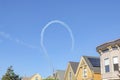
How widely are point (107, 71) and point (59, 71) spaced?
105 ft

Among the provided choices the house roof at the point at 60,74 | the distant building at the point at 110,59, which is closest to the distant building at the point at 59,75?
the house roof at the point at 60,74

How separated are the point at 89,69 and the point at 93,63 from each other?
2.06m

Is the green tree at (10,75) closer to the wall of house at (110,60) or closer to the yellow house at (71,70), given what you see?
the yellow house at (71,70)

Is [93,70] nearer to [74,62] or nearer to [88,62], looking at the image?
[88,62]

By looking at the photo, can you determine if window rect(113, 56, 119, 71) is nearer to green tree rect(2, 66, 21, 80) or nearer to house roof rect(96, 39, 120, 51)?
house roof rect(96, 39, 120, 51)

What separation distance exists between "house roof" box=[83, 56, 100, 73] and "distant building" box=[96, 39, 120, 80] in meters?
7.34

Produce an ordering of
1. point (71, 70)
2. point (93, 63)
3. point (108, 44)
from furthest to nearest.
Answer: point (71, 70), point (93, 63), point (108, 44)

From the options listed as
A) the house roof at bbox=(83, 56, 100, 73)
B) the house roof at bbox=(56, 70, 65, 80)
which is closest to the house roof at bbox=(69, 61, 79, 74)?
the house roof at bbox=(83, 56, 100, 73)

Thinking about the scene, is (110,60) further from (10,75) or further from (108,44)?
(10,75)

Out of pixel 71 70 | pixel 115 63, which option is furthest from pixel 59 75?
pixel 115 63

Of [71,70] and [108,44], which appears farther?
[71,70]

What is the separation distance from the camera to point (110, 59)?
43188 mm

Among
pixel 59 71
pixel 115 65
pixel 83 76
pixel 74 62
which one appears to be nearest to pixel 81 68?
pixel 83 76

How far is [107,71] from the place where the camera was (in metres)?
44.0
